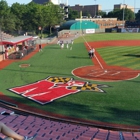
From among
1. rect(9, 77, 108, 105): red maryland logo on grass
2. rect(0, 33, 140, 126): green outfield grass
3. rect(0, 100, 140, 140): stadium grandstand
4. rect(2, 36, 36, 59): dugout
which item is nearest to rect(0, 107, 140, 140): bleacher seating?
rect(0, 100, 140, 140): stadium grandstand

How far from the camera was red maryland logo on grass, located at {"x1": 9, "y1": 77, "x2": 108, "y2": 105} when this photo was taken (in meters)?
18.1

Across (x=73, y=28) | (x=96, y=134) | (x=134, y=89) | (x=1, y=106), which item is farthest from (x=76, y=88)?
(x=73, y=28)

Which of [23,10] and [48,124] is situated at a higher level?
[23,10]

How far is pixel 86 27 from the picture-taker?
79.6m

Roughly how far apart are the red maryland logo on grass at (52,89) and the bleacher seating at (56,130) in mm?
4513

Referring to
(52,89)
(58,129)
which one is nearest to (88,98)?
(52,89)

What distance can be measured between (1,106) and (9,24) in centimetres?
4920

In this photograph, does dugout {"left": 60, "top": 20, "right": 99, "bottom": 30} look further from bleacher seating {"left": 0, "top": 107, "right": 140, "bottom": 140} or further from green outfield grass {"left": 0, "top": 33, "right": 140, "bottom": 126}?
bleacher seating {"left": 0, "top": 107, "right": 140, "bottom": 140}

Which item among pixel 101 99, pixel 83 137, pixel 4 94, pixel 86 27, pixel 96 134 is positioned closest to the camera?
pixel 83 137

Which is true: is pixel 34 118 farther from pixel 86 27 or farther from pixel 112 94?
pixel 86 27

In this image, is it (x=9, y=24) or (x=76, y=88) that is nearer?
(x=76, y=88)

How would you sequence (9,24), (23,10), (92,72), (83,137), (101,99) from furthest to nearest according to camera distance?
(23,10)
(9,24)
(92,72)
(101,99)
(83,137)

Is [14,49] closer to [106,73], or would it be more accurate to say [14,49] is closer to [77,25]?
[106,73]

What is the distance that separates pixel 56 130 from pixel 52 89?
904 centimetres
